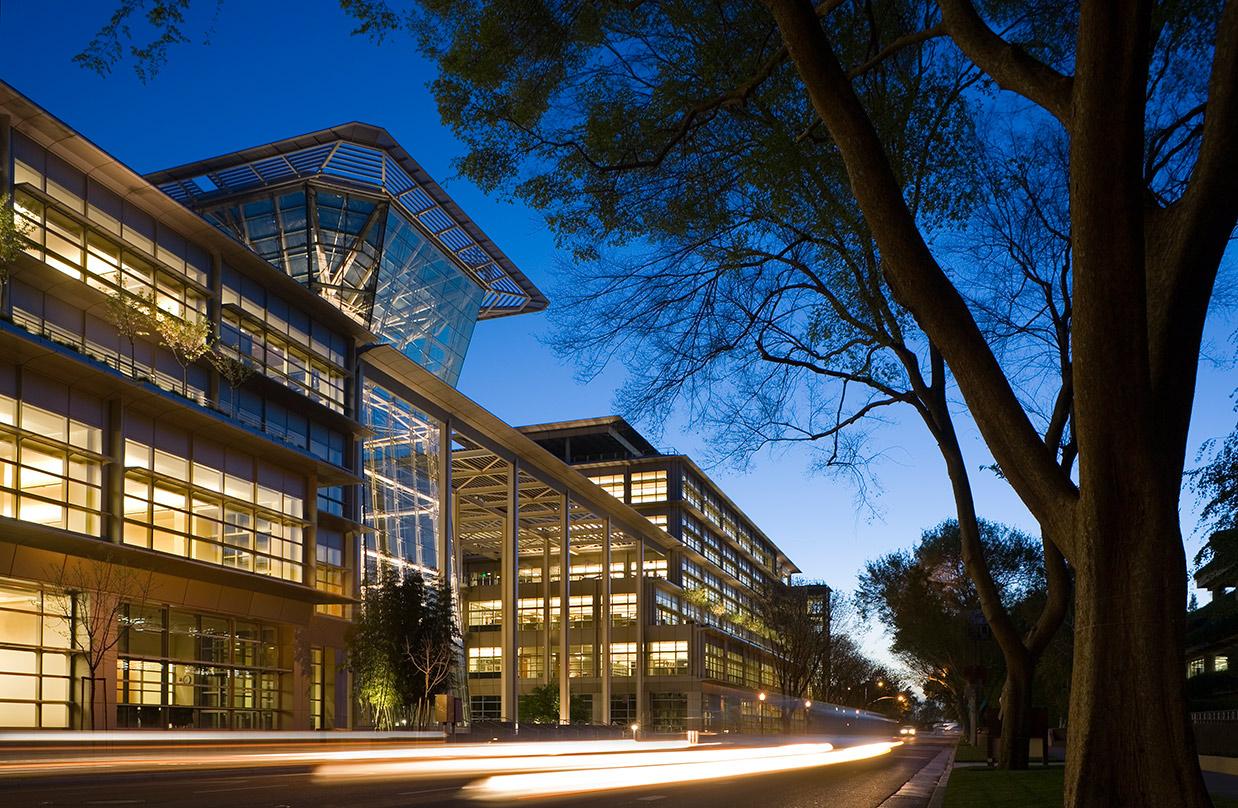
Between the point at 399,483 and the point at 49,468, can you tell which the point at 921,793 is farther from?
the point at 399,483

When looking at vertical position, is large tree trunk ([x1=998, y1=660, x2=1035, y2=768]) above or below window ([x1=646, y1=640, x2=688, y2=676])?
above

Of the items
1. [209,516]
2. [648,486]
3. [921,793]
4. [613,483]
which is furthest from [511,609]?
[613,483]

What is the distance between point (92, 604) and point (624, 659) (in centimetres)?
7751

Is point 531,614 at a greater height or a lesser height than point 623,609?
lesser

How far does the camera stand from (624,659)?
10744 centimetres

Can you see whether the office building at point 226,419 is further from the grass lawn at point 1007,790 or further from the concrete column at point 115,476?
the grass lawn at point 1007,790

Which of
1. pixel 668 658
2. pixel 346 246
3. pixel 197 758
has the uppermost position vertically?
pixel 346 246

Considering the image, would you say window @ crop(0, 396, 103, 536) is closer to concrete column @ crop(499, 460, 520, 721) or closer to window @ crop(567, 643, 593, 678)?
concrete column @ crop(499, 460, 520, 721)

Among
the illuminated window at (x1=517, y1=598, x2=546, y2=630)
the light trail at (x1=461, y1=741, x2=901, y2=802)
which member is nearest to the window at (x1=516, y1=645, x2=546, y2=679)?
the illuminated window at (x1=517, y1=598, x2=546, y2=630)

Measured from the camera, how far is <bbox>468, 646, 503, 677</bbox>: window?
10775 centimetres

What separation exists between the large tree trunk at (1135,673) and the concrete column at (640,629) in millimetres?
91272

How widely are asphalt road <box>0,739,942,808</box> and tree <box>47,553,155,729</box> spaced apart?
40.6 feet

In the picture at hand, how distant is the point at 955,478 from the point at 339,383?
34.1m

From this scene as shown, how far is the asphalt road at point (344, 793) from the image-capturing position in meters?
13.1
